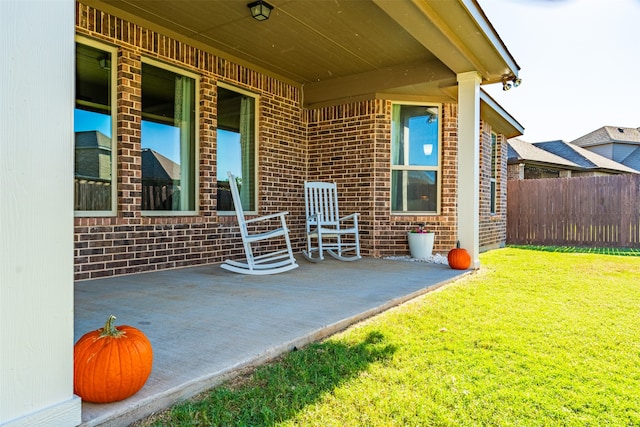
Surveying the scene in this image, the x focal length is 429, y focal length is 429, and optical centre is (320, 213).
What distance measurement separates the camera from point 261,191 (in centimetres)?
566

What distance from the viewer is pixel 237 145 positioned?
5465 millimetres

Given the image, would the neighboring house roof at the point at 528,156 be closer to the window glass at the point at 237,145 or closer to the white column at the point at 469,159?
the white column at the point at 469,159

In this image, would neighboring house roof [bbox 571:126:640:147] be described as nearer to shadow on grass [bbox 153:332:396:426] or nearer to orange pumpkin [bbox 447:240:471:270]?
orange pumpkin [bbox 447:240:471:270]

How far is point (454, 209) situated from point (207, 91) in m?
3.72

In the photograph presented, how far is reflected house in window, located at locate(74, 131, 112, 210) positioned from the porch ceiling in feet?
3.94

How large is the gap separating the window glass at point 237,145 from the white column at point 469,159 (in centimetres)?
260

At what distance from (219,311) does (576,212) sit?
9.01 meters

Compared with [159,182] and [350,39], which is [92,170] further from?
[350,39]

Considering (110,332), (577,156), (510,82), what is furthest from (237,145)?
(577,156)

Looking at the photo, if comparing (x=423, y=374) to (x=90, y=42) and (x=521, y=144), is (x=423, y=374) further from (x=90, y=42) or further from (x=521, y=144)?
(x=521, y=144)

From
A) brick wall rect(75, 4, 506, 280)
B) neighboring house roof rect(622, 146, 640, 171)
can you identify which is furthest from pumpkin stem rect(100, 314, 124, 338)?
neighboring house roof rect(622, 146, 640, 171)
